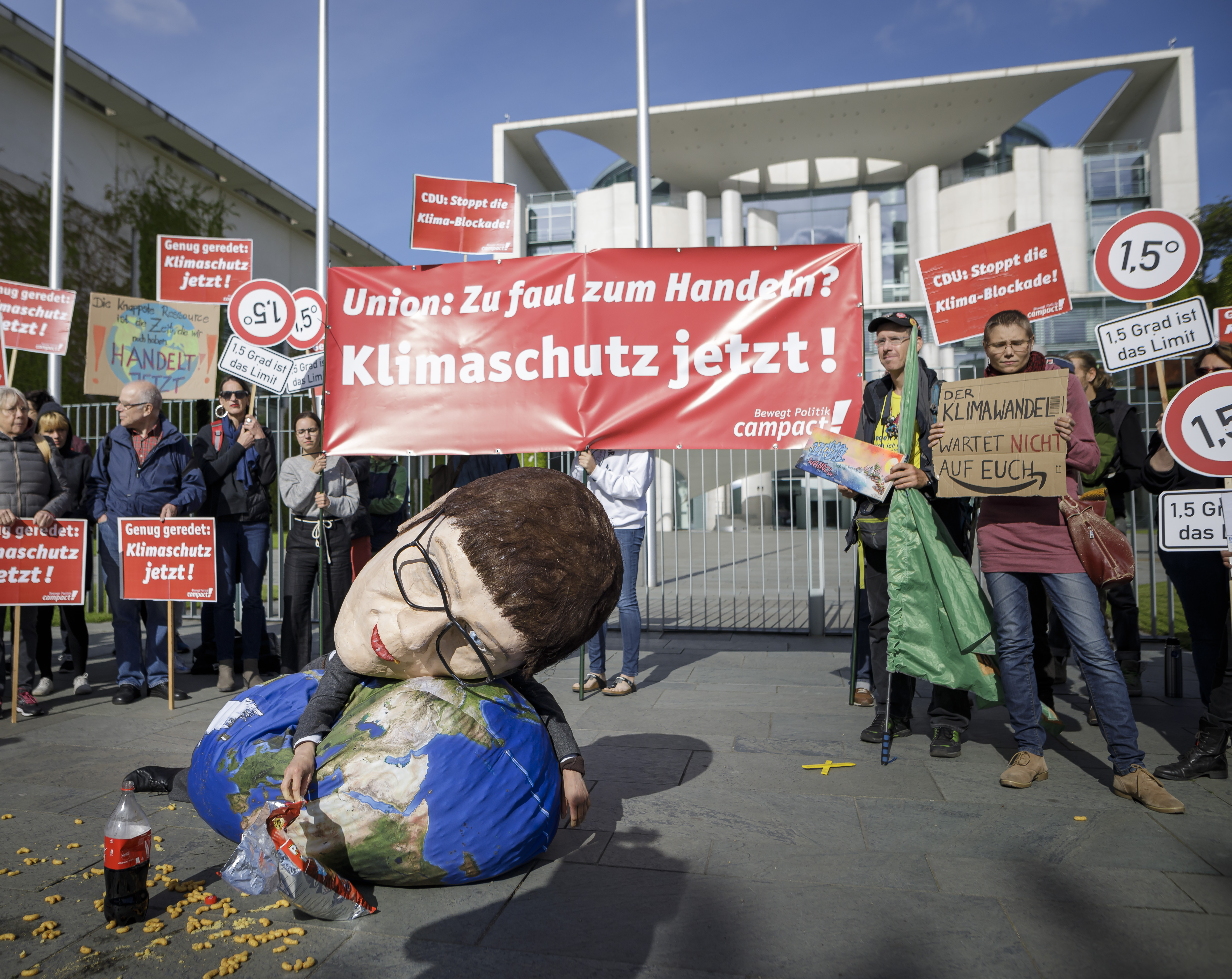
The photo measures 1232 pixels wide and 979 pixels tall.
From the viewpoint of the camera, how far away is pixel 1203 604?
398 cm

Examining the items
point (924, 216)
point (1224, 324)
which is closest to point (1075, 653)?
point (1224, 324)

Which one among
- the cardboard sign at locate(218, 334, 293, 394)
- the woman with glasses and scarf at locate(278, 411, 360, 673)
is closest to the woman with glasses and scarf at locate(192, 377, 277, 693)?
the cardboard sign at locate(218, 334, 293, 394)

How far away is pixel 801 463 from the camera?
4.18 meters

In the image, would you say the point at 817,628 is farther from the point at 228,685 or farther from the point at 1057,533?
the point at 228,685

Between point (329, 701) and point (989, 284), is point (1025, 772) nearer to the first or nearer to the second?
point (329, 701)

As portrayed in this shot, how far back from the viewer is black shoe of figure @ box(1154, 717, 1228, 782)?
3.75 meters

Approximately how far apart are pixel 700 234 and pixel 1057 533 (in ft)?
96.2

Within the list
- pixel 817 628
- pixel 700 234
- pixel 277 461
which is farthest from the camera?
pixel 700 234

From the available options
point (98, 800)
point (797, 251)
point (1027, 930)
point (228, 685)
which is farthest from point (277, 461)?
point (1027, 930)

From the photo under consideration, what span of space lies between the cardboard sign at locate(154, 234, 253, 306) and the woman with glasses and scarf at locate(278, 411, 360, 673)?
10.6ft

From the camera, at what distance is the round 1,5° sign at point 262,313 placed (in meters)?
7.20

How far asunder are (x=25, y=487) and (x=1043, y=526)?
6260mm

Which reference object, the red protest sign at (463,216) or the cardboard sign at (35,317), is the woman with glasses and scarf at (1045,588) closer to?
the red protest sign at (463,216)

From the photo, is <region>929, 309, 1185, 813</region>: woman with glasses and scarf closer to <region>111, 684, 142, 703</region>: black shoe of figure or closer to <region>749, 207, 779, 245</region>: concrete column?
<region>111, 684, 142, 703</region>: black shoe of figure
